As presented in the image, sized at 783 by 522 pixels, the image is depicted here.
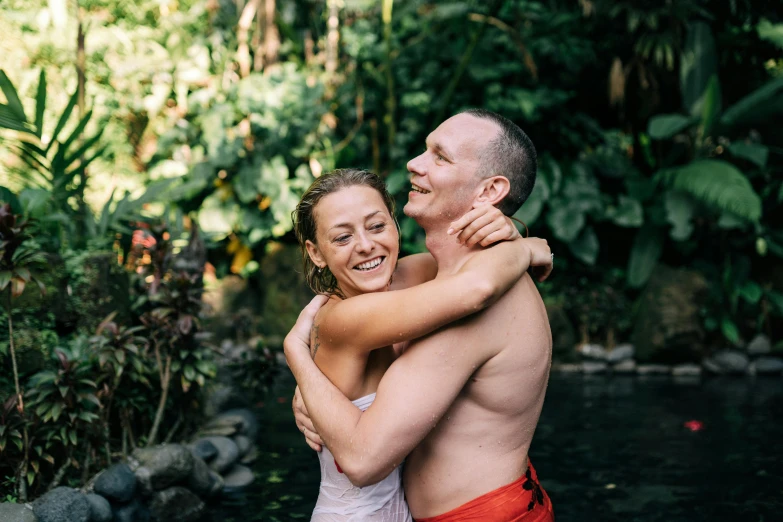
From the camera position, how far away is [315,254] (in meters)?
2.19

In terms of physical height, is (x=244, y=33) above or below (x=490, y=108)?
above

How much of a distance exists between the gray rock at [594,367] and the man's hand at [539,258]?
6.98 m

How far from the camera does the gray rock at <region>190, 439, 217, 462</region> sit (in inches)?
190

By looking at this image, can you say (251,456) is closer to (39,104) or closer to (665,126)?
(39,104)

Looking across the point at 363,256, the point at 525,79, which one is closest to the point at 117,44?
the point at 525,79

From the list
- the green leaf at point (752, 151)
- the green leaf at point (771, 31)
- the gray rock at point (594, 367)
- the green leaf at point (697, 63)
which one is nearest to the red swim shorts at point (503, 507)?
the gray rock at point (594, 367)

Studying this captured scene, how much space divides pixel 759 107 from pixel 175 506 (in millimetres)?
7698

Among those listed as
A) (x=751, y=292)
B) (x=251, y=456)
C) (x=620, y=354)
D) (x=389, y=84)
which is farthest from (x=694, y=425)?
(x=389, y=84)

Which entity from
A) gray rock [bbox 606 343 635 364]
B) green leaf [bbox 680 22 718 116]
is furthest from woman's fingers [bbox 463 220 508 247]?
green leaf [bbox 680 22 718 116]

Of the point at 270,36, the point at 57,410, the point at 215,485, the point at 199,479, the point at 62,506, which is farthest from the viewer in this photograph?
the point at 270,36

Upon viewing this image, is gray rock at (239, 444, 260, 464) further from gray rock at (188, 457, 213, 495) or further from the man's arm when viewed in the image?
the man's arm

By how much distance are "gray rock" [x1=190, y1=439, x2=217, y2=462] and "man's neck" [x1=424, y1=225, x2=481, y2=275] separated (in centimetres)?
324

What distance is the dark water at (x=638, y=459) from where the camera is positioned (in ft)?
14.3

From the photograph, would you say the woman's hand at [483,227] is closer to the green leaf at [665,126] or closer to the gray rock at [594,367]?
the gray rock at [594,367]
